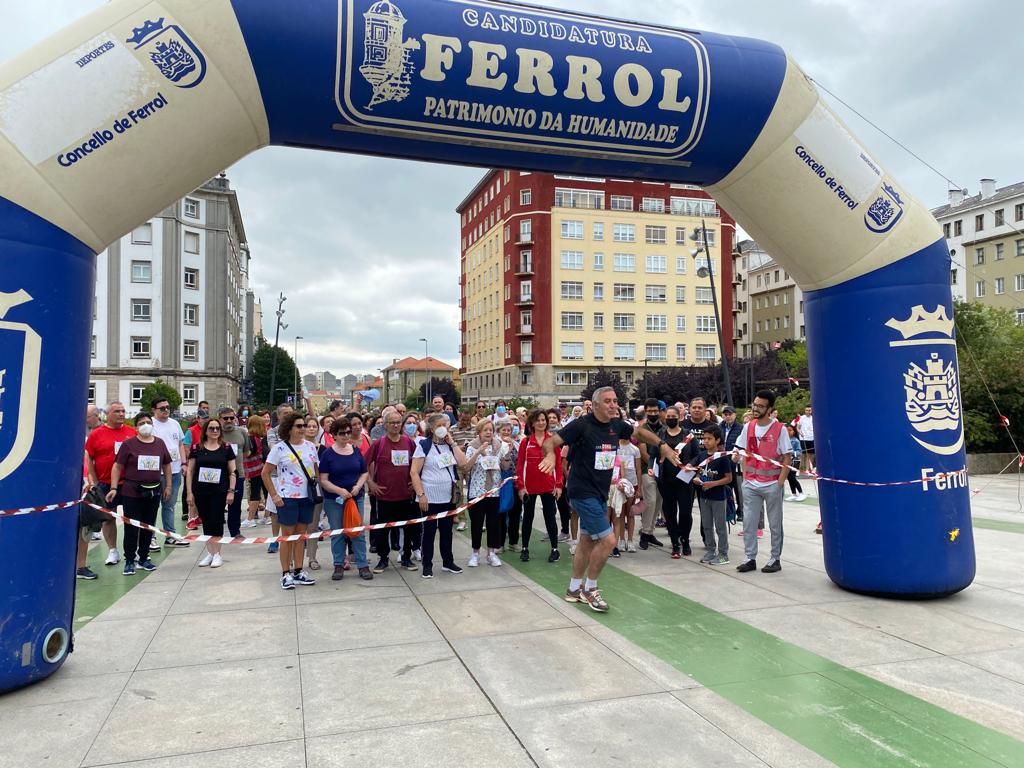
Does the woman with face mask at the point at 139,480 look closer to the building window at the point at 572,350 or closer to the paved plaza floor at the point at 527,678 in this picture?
the paved plaza floor at the point at 527,678

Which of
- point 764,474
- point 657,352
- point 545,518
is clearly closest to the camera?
point 764,474

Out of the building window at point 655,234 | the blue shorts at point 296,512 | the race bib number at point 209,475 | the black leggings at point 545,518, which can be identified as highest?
the building window at point 655,234

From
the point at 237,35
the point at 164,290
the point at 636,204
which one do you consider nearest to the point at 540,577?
the point at 237,35

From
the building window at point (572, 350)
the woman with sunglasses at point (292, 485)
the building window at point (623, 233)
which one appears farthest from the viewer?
the building window at point (623, 233)

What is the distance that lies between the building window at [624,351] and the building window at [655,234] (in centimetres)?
1033

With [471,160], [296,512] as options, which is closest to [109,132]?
[471,160]

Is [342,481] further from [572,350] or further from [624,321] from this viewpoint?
[624,321]

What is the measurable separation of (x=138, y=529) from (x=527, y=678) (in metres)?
5.87

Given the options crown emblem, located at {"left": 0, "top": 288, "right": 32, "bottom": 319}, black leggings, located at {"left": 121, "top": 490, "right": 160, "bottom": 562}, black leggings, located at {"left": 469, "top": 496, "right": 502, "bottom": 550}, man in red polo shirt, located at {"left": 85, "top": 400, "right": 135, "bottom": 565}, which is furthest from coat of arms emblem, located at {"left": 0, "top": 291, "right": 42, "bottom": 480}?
black leggings, located at {"left": 469, "top": 496, "right": 502, "bottom": 550}

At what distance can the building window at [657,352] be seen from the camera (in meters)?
69.4

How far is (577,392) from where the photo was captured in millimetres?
67938

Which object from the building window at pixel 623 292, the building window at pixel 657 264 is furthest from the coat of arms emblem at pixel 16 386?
the building window at pixel 657 264

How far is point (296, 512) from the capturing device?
7.59m

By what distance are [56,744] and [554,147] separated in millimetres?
5227
